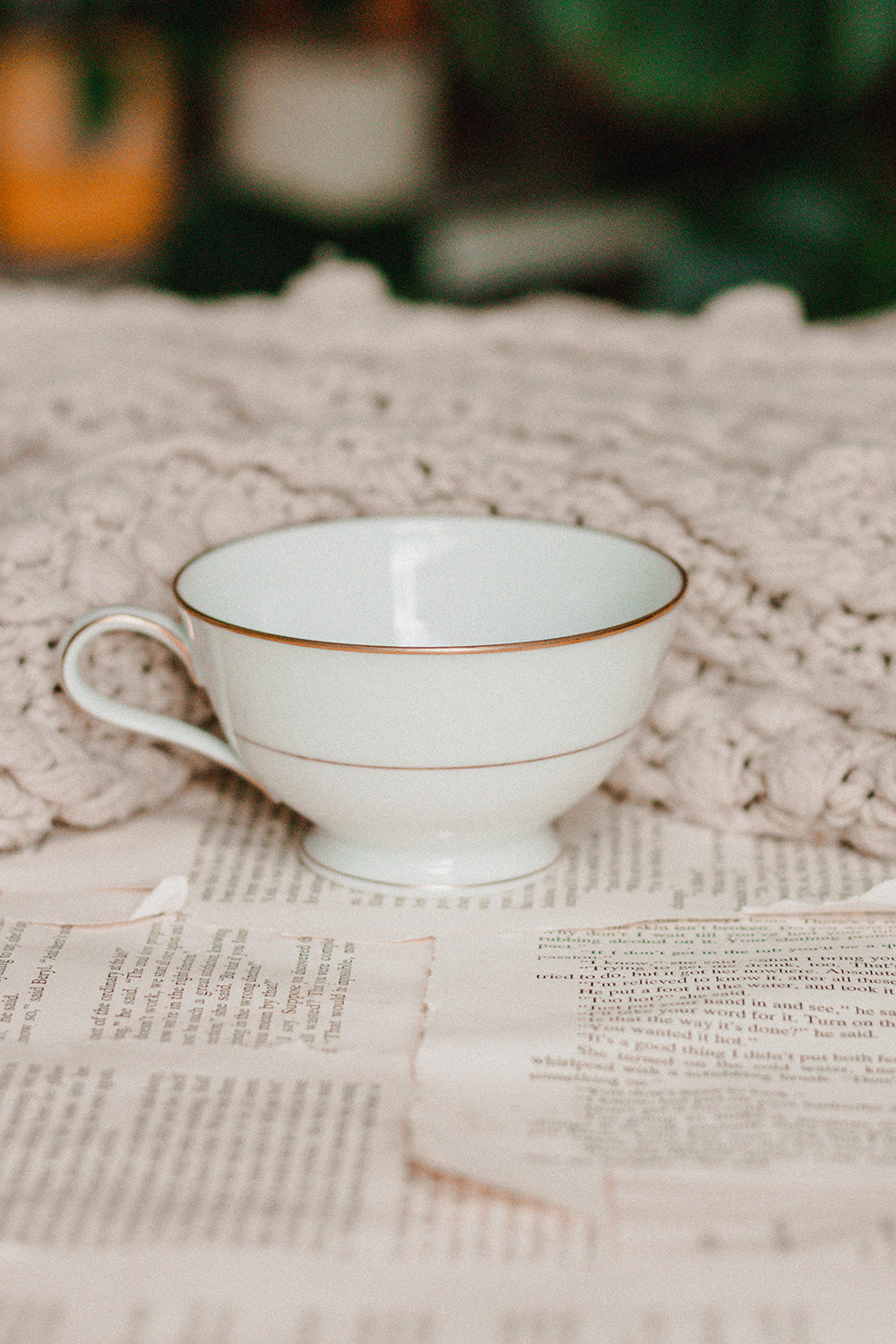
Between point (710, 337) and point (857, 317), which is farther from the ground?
point (710, 337)

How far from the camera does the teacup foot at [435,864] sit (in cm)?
46

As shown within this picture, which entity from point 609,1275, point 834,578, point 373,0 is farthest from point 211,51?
point 609,1275

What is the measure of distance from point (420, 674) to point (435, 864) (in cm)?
9

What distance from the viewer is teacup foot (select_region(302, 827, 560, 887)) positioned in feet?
1.52

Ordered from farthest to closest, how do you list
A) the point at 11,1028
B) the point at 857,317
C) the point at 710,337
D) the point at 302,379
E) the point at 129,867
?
the point at 857,317
the point at 710,337
the point at 302,379
the point at 129,867
the point at 11,1028

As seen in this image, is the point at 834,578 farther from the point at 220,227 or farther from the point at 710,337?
the point at 220,227

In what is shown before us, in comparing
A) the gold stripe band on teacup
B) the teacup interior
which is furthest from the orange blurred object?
the gold stripe band on teacup

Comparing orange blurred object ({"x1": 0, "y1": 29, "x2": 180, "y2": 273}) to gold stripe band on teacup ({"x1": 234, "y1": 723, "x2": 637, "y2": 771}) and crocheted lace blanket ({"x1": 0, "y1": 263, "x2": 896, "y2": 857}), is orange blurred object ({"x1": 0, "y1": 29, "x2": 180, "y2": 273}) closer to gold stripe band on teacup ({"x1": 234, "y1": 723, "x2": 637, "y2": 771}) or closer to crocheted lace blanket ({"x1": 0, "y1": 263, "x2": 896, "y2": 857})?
crocheted lace blanket ({"x1": 0, "y1": 263, "x2": 896, "y2": 857})

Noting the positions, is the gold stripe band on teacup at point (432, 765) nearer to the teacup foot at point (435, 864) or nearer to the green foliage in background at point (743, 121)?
the teacup foot at point (435, 864)

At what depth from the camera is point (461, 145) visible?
168 centimetres

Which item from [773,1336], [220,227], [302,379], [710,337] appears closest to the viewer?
[773,1336]

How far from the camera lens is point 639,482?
54 cm

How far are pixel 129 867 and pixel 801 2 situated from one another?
136cm

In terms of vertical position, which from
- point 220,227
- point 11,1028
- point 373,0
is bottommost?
point 220,227
